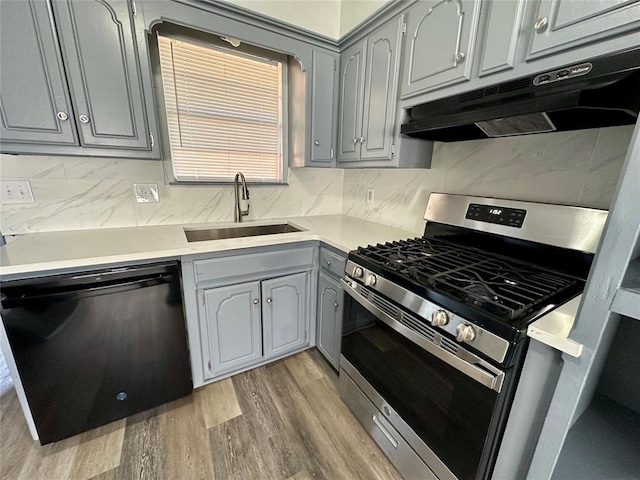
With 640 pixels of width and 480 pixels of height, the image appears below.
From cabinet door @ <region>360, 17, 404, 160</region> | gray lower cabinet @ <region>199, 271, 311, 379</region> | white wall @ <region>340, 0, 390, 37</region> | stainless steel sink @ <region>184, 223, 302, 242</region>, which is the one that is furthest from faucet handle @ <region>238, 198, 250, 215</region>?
white wall @ <region>340, 0, 390, 37</region>

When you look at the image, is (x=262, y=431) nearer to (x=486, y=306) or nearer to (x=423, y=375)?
(x=423, y=375)

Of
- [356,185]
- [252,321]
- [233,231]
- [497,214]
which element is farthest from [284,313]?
[497,214]

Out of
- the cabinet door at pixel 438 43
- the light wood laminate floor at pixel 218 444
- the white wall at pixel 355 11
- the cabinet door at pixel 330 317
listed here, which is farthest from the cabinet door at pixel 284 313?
the white wall at pixel 355 11

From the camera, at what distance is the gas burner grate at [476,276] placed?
0.84 m

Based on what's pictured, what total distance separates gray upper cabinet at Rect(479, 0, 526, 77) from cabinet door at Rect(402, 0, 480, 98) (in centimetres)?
6

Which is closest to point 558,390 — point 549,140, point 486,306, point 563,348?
point 563,348

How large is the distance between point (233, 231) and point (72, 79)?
1140mm

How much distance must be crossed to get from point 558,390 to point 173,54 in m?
2.47

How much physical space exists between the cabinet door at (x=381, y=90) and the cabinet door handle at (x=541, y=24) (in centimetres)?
67

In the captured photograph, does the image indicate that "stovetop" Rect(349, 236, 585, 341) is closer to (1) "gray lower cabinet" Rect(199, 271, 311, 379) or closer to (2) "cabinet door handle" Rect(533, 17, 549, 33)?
(1) "gray lower cabinet" Rect(199, 271, 311, 379)

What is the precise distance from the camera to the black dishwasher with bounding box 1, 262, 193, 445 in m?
1.14

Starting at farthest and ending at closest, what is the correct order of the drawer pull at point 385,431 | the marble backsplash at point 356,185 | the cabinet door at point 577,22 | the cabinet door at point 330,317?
1. the cabinet door at point 330,317
2. the drawer pull at point 385,431
3. the marble backsplash at point 356,185
4. the cabinet door at point 577,22

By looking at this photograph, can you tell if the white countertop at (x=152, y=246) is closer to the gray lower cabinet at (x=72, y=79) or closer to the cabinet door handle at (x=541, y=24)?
the gray lower cabinet at (x=72, y=79)

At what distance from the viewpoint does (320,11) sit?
2.00 meters
